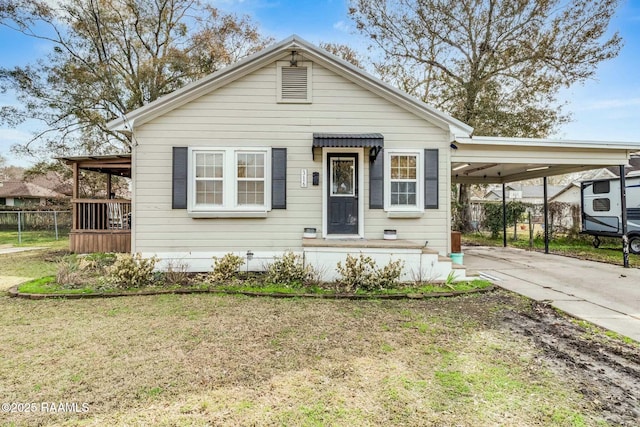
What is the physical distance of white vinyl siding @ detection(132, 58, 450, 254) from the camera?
7121 mm

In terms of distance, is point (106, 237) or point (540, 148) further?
point (106, 237)

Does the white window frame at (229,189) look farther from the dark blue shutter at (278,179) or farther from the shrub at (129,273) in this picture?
the shrub at (129,273)

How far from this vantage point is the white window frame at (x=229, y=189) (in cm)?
706

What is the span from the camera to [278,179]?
283 inches

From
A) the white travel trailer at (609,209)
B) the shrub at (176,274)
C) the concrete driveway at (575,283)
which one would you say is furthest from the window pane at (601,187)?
the shrub at (176,274)

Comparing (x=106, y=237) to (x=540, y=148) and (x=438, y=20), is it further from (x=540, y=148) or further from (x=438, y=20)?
(x=438, y=20)

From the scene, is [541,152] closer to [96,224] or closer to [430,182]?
[430,182]

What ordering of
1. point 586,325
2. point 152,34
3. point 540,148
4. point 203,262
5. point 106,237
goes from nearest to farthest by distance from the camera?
point 586,325, point 203,262, point 540,148, point 106,237, point 152,34

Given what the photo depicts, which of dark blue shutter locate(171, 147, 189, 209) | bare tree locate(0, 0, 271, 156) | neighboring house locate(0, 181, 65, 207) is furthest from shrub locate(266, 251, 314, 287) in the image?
neighboring house locate(0, 181, 65, 207)

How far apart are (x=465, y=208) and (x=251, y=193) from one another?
13.4 metres

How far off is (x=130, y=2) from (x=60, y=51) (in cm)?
388

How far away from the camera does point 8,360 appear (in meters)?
3.28

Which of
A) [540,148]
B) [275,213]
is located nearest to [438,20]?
[540,148]

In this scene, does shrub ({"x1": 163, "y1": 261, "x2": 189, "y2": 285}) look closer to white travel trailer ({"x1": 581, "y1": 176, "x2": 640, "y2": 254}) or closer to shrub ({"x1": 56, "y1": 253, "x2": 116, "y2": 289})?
shrub ({"x1": 56, "y1": 253, "x2": 116, "y2": 289})
